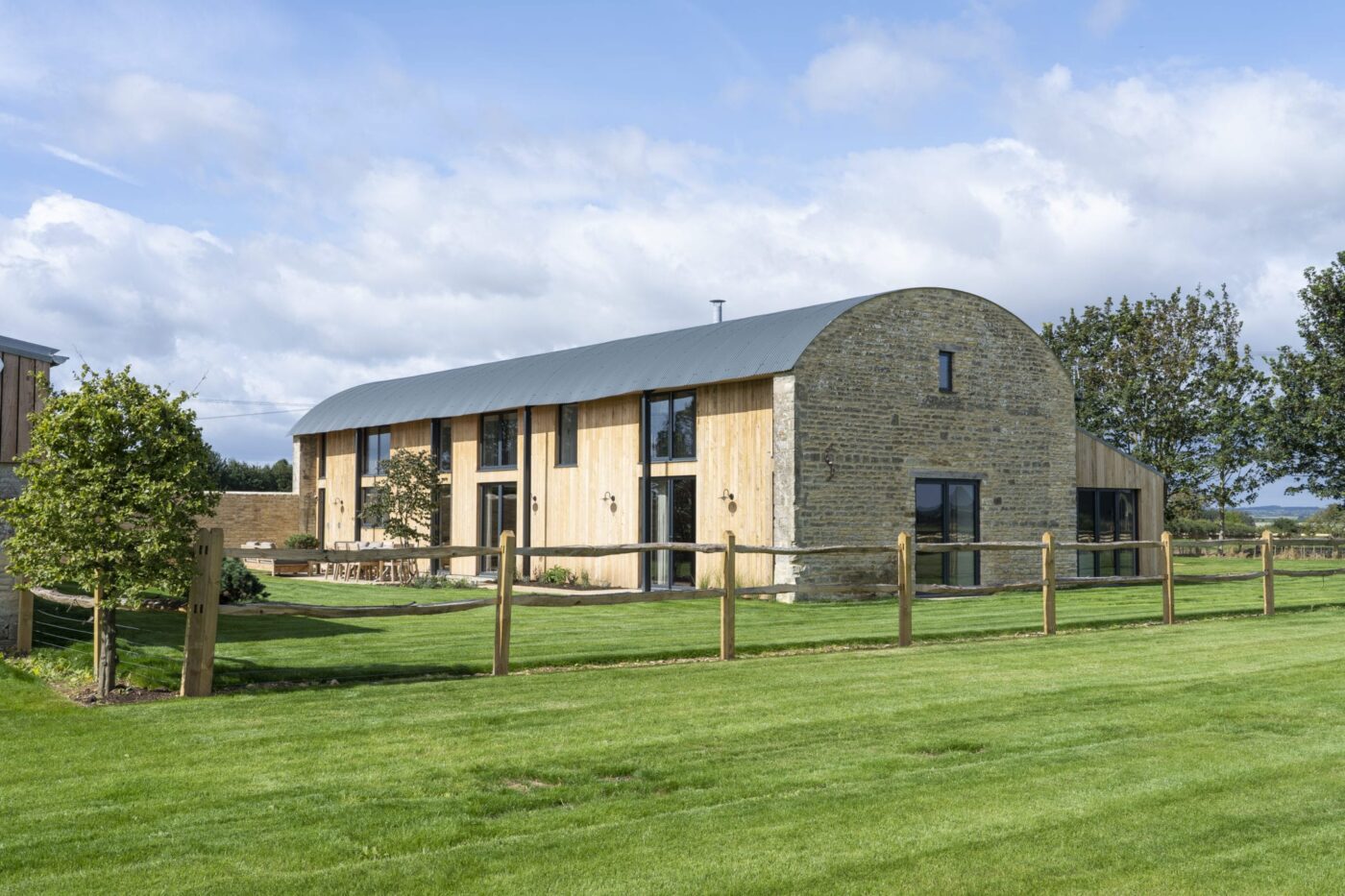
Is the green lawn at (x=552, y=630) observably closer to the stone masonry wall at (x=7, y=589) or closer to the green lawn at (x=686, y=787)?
the stone masonry wall at (x=7, y=589)

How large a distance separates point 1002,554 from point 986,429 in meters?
2.58

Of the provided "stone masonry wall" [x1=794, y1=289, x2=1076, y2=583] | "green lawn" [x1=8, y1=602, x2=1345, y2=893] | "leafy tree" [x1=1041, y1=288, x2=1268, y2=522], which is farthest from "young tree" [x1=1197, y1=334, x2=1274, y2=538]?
"green lawn" [x1=8, y1=602, x2=1345, y2=893]

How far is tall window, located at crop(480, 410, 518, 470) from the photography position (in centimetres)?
2611

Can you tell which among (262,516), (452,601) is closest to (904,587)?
(452,601)

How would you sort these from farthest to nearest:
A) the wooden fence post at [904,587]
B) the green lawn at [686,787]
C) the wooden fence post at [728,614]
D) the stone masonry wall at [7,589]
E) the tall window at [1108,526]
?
the tall window at [1108,526] → the wooden fence post at [904,587] → the wooden fence post at [728,614] → the stone masonry wall at [7,589] → the green lawn at [686,787]

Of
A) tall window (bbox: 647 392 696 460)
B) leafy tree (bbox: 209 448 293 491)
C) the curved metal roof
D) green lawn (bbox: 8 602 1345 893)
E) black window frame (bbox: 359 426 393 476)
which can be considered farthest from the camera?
leafy tree (bbox: 209 448 293 491)

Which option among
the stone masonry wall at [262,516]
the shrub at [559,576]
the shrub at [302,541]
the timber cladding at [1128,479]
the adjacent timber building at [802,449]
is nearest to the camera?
the adjacent timber building at [802,449]

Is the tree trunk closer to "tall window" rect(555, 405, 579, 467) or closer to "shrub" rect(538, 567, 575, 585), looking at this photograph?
"shrub" rect(538, 567, 575, 585)

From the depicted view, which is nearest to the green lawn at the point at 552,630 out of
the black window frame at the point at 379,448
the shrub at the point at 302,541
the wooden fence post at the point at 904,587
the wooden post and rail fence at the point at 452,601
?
the wooden fence post at the point at 904,587

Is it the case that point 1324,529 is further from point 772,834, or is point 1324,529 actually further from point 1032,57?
point 772,834

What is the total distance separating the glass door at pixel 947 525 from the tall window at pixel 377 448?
14.0m

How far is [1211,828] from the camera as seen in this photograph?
5543 mm

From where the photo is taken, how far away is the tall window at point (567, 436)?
24.6 meters

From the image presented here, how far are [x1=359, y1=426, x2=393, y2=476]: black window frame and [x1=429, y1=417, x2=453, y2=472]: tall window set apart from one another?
2102 millimetres
